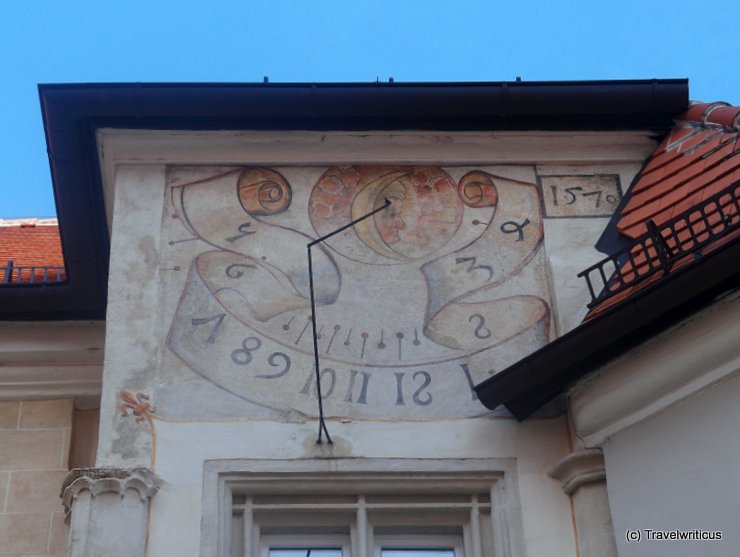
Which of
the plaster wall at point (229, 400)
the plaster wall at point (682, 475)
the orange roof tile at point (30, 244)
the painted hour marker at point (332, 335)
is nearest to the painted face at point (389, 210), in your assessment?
the plaster wall at point (229, 400)

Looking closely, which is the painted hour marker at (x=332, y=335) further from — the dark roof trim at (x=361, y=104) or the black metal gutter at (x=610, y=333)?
the dark roof trim at (x=361, y=104)

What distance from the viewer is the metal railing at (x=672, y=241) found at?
789cm

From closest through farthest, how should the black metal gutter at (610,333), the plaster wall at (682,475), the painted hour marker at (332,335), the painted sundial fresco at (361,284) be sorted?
the plaster wall at (682,475) → the black metal gutter at (610,333) → the painted sundial fresco at (361,284) → the painted hour marker at (332,335)

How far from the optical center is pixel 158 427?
8164mm

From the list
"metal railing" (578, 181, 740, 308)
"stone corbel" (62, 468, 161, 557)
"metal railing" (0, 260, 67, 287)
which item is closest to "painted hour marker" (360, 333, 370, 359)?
"metal railing" (578, 181, 740, 308)

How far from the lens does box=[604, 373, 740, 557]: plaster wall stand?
727 centimetres

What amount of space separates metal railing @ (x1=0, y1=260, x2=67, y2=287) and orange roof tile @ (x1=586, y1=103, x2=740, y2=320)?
314 cm

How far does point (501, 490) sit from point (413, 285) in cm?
126

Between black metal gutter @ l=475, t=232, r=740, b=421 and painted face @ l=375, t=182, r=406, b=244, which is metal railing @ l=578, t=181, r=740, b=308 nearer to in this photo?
black metal gutter @ l=475, t=232, r=740, b=421

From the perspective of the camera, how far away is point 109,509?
25.5ft

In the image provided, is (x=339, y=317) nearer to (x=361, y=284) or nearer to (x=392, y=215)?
(x=361, y=284)

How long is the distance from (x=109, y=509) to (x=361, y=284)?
71.1 inches

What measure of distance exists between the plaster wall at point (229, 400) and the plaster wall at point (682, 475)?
0.38 metres

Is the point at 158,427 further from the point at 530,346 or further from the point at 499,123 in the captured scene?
the point at 499,123
